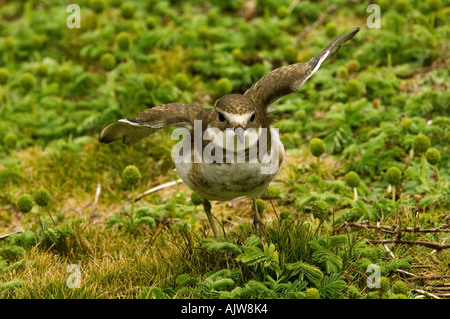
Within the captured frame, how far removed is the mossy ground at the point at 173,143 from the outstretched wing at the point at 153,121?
31.4 inches

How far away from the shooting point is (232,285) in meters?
4.63

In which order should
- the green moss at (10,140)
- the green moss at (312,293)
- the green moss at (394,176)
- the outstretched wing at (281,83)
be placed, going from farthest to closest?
the green moss at (10,140), the green moss at (394,176), the outstretched wing at (281,83), the green moss at (312,293)

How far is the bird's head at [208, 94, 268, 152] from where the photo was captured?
462 cm

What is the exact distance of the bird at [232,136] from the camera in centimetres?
468

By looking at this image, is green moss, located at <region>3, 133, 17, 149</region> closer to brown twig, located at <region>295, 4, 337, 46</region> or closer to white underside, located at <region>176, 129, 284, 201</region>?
white underside, located at <region>176, 129, 284, 201</region>

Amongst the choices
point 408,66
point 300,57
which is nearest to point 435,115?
point 408,66

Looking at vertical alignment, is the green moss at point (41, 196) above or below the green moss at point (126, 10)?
below

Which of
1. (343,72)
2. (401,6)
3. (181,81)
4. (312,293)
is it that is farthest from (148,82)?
(312,293)

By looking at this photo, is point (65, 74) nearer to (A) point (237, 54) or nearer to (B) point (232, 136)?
(A) point (237, 54)

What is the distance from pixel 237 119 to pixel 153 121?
711 mm

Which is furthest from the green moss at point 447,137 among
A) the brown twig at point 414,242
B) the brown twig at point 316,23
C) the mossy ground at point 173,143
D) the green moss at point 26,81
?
the green moss at point 26,81

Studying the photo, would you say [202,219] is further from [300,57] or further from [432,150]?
[300,57]

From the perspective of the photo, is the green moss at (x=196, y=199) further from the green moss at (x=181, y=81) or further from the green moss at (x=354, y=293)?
the green moss at (x=181, y=81)

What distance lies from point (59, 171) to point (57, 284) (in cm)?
264
